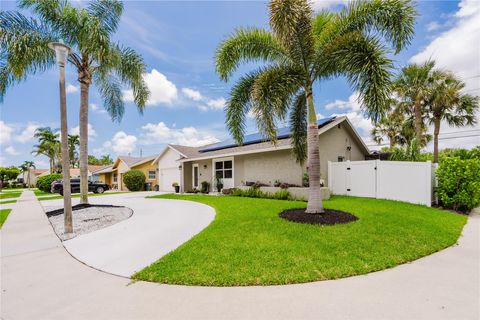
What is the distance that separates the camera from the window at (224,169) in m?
17.7

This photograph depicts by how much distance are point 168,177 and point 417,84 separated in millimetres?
21606

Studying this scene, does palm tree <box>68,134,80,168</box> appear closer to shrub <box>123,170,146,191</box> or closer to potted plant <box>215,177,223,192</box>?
shrub <box>123,170,146,191</box>

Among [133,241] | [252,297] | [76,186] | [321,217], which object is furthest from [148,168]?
[252,297]

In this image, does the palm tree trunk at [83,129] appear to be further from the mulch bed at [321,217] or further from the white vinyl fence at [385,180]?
the white vinyl fence at [385,180]

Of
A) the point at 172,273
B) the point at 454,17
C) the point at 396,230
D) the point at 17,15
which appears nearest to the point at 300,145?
the point at 396,230

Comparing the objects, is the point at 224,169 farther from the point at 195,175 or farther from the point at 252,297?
the point at 252,297

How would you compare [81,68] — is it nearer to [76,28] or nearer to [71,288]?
[76,28]

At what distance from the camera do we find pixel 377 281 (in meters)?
3.83

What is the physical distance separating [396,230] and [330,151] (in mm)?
8575

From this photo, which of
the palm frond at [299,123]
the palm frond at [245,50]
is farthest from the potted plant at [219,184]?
the palm frond at [245,50]

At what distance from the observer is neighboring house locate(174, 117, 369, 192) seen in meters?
13.9

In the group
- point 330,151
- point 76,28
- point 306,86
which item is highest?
point 76,28

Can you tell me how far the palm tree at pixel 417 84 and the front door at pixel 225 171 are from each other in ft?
39.9

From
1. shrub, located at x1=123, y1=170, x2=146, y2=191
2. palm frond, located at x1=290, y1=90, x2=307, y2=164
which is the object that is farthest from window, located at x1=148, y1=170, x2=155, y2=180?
palm frond, located at x1=290, y1=90, x2=307, y2=164
